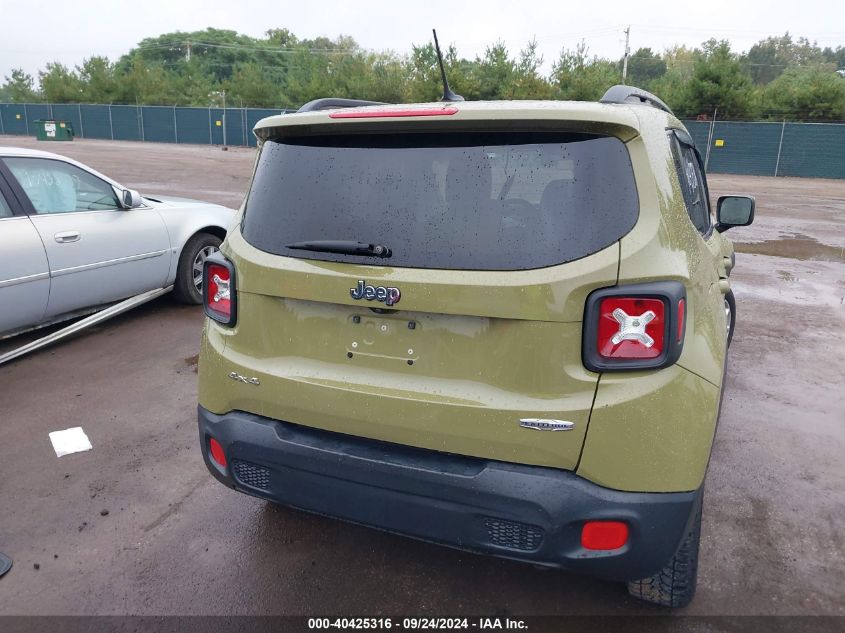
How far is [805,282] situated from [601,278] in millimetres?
8068

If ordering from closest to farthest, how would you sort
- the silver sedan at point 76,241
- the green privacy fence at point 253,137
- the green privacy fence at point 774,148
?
the silver sedan at point 76,241 → the green privacy fence at point 774,148 → the green privacy fence at point 253,137

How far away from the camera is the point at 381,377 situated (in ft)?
7.44

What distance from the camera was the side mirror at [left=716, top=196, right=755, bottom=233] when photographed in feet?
13.1

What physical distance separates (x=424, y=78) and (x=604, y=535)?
46.1m

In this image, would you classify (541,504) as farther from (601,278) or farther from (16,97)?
(16,97)

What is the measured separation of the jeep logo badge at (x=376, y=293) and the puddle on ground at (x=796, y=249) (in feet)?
33.5

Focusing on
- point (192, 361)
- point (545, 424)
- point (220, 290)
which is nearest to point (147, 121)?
point (192, 361)

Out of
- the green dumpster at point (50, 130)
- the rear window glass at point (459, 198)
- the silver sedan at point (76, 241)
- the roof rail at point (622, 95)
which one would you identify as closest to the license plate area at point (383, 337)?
the rear window glass at point (459, 198)

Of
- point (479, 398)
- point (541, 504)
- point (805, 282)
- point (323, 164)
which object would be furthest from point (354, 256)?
point (805, 282)

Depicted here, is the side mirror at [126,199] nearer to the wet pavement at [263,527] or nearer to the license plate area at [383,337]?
the wet pavement at [263,527]

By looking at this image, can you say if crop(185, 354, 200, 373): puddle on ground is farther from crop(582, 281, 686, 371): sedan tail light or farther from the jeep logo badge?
crop(582, 281, 686, 371): sedan tail light

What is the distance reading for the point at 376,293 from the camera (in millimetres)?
2211

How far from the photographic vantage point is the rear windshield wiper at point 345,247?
7.41 feet

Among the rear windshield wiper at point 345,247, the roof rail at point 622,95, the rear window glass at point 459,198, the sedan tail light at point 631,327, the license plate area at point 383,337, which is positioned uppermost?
the roof rail at point 622,95
